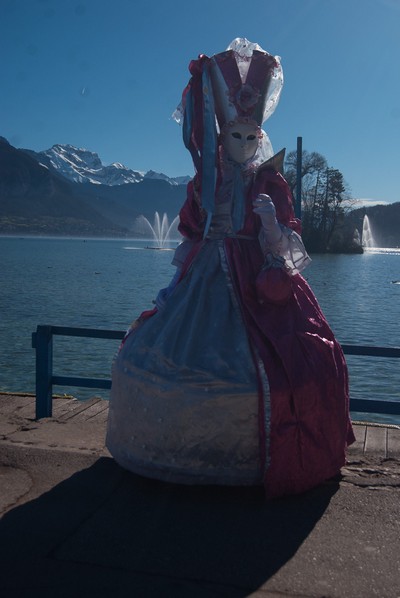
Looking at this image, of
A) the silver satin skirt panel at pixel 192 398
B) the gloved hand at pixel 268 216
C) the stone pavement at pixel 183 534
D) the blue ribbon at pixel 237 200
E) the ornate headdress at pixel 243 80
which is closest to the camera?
the stone pavement at pixel 183 534

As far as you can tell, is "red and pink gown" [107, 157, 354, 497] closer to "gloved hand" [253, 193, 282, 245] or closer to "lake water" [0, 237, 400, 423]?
"gloved hand" [253, 193, 282, 245]

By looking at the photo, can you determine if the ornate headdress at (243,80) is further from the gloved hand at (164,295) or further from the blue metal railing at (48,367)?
the blue metal railing at (48,367)

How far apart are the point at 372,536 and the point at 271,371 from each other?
96 centimetres

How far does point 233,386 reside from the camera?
385 centimetres

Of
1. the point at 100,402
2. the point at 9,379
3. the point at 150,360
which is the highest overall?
the point at 150,360

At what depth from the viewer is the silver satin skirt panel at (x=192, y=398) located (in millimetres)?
3861

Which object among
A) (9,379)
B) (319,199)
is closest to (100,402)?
(9,379)

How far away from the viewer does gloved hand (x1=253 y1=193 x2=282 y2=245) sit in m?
4.22

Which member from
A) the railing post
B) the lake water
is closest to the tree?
the lake water

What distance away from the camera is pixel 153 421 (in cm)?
399

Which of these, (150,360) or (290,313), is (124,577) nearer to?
(150,360)

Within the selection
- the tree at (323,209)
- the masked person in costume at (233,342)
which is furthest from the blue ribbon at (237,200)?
the tree at (323,209)

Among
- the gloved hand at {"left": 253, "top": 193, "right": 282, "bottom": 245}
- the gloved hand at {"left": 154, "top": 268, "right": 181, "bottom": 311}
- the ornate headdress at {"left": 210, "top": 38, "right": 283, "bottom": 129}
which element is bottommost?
the gloved hand at {"left": 154, "top": 268, "right": 181, "bottom": 311}

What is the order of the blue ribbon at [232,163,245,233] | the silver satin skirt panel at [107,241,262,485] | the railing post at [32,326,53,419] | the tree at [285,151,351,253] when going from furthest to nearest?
the tree at [285,151,351,253] < the railing post at [32,326,53,419] < the blue ribbon at [232,163,245,233] < the silver satin skirt panel at [107,241,262,485]
